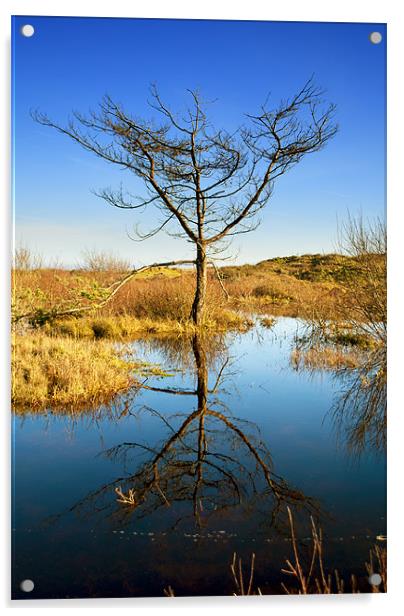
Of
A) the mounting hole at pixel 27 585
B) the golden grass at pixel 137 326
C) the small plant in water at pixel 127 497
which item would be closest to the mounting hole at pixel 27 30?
the golden grass at pixel 137 326

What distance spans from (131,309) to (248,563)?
4.77 meters

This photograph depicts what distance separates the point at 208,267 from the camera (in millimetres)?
6965

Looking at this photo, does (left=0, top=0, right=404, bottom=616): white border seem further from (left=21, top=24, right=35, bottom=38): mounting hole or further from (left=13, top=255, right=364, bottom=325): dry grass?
(left=13, top=255, right=364, bottom=325): dry grass

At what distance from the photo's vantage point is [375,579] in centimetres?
324

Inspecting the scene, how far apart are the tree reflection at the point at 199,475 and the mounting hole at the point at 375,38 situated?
2962mm

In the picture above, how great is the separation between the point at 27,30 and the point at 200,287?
3656 millimetres

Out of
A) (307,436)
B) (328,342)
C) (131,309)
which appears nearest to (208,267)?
(131,309)

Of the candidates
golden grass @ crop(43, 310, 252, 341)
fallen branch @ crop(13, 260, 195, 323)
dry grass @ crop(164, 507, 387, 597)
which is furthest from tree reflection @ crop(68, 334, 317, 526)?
golden grass @ crop(43, 310, 252, 341)

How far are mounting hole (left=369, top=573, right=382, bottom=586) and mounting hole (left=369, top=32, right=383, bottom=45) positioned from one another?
3.47 meters

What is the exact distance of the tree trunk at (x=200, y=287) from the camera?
648cm

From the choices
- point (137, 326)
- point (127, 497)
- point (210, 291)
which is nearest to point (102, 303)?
point (137, 326)

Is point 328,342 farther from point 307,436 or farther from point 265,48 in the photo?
point 265,48
